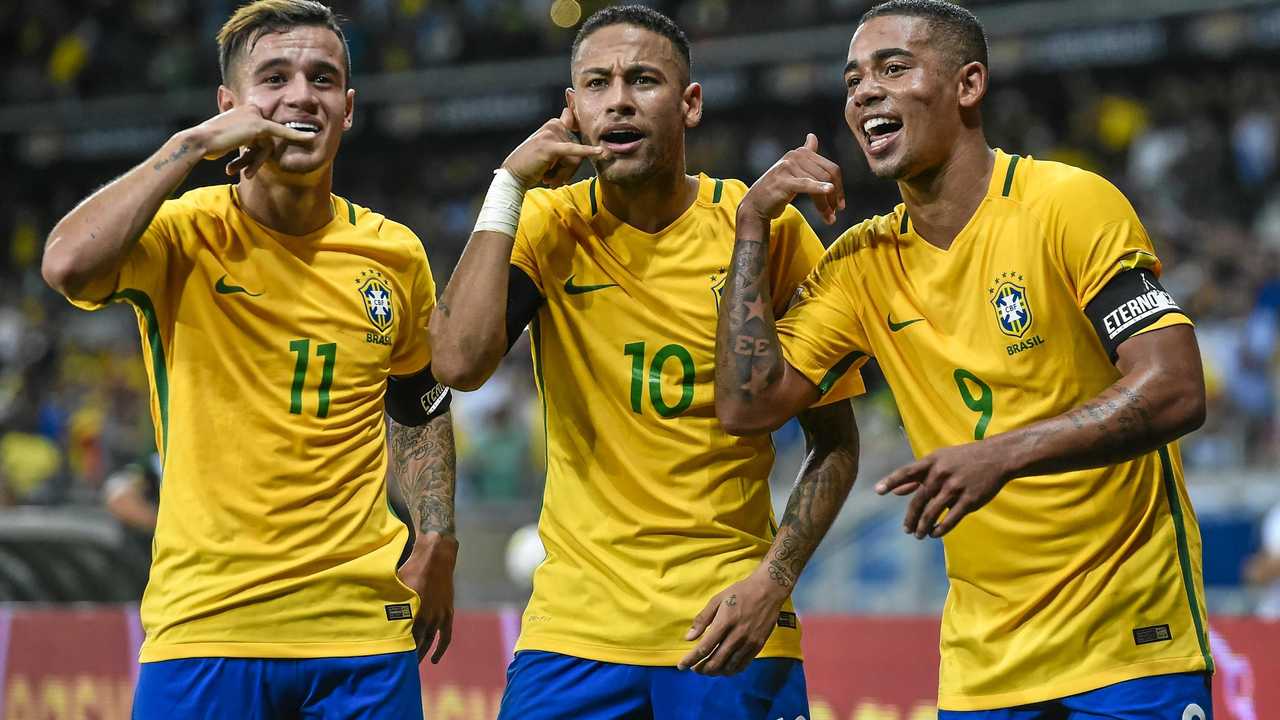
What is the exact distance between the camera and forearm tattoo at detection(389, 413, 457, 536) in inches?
176

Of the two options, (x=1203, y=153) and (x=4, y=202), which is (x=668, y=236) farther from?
(x=4, y=202)

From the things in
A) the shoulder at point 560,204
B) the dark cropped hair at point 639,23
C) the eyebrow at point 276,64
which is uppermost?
the dark cropped hair at point 639,23

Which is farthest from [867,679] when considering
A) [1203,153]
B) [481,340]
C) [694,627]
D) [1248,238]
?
[1203,153]

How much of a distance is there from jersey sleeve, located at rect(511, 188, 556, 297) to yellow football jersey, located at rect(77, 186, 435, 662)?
0.43m

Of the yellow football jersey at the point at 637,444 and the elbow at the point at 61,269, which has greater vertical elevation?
the elbow at the point at 61,269

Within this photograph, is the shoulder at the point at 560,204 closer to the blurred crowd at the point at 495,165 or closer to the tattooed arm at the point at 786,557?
the tattooed arm at the point at 786,557

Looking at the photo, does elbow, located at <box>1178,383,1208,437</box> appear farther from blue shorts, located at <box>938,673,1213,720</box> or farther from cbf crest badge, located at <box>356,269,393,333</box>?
cbf crest badge, located at <box>356,269,393,333</box>

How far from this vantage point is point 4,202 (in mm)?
26703

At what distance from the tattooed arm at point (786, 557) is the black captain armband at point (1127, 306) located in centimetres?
86

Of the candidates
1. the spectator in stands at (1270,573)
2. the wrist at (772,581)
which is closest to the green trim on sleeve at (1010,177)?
the wrist at (772,581)

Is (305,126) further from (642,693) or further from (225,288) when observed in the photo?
(642,693)

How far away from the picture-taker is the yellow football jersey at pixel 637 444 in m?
4.00

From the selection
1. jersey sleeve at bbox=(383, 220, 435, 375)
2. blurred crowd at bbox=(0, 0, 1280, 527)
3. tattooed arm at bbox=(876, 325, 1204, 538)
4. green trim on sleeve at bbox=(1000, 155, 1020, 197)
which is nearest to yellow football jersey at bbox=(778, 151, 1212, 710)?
green trim on sleeve at bbox=(1000, 155, 1020, 197)

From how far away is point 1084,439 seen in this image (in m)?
3.39
